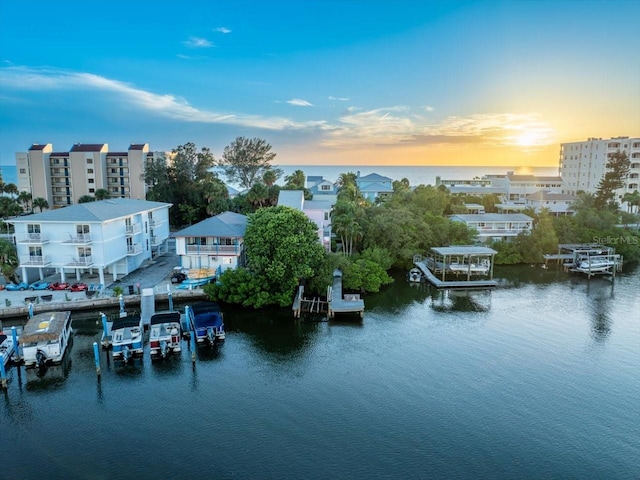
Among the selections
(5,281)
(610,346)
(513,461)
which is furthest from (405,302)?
(5,281)

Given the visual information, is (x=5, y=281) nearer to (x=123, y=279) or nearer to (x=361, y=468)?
(x=123, y=279)

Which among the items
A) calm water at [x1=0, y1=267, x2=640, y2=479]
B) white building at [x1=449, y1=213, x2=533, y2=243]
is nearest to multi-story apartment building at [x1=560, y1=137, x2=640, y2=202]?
white building at [x1=449, y1=213, x2=533, y2=243]

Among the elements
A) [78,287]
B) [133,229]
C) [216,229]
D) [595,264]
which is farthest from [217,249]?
[595,264]

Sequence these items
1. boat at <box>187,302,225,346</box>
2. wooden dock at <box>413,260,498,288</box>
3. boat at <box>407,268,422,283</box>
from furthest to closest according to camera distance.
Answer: boat at <box>407,268,422,283</box> → wooden dock at <box>413,260,498,288</box> → boat at <box>187,302,225,346</box>

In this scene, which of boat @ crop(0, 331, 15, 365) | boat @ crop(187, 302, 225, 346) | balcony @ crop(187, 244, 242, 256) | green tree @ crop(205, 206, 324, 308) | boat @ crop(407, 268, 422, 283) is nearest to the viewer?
boat @ crop(0, 331, 15, 365)

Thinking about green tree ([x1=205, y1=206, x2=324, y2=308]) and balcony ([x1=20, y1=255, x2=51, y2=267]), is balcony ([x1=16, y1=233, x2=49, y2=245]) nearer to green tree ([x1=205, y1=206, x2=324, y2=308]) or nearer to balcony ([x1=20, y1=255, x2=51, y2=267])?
balcony ([x1=20, y1=255, x2=51, y2=267])

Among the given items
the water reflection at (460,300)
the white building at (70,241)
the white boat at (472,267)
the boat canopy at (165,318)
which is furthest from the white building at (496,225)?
the white building at (70,241)
